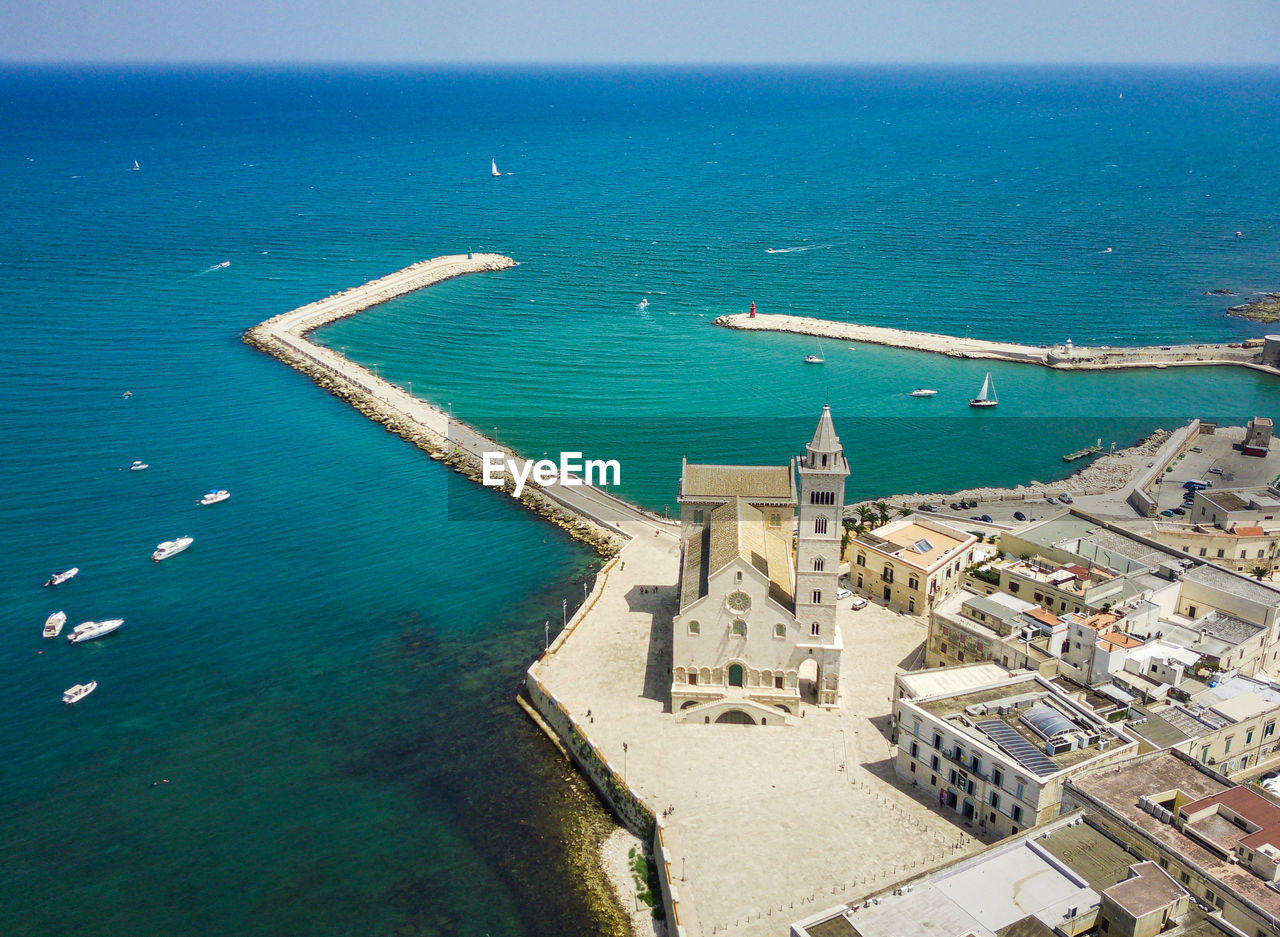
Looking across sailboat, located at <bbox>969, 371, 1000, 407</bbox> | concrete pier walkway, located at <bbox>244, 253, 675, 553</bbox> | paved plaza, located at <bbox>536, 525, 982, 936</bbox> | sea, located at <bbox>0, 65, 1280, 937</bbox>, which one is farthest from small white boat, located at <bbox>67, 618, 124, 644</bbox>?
sailboat, located at <bbox>969, 371, 1000, 407</bbox>

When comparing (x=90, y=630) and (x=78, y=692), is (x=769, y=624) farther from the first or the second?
(x=90, y=630)

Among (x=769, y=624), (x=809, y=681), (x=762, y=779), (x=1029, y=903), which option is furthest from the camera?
(x=809, y=681)

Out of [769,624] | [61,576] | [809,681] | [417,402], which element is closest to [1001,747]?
[809,681]

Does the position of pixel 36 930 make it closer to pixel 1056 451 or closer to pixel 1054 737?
pixel 1054 737

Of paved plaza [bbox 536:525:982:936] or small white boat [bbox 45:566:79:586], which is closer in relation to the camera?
paved plaza [bbox 536:525:982:936]

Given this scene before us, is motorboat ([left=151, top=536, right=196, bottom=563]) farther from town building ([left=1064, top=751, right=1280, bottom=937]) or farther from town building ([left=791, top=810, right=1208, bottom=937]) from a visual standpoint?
town building ([left=1064, top=751, right=1280, bottom=937])

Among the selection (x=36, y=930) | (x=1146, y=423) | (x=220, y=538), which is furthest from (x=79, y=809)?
(x=1146, y=423)

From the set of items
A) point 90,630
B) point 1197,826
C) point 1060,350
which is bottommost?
point 90,630
